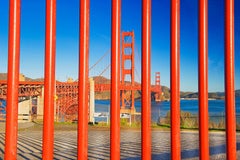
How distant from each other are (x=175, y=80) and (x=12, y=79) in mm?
929

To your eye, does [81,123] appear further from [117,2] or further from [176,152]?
[117,2]

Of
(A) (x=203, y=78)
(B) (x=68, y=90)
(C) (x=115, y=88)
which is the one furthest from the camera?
(B) (x=68, y=90)

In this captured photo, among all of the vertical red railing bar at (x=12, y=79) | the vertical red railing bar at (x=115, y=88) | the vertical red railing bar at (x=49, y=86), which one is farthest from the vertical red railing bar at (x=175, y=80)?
the vertical red railing bar at (x=12, y=79)

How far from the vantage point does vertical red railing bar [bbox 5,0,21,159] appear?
1.65 meters

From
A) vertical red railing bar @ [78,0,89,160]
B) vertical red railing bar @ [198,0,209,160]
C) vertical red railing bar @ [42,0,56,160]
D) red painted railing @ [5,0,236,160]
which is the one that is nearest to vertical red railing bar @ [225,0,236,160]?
red painted railing @ [5,0,236,160]

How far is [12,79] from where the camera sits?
164 centimetres

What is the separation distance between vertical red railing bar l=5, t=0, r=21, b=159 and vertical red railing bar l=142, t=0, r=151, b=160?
71 cm

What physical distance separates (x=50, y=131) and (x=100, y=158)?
455 centimetres

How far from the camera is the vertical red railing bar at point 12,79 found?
5.41 feet

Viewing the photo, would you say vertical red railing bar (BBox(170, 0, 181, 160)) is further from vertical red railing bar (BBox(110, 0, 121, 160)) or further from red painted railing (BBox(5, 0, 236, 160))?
vertical red railing bar (BBox(110, 0, 121, 160))

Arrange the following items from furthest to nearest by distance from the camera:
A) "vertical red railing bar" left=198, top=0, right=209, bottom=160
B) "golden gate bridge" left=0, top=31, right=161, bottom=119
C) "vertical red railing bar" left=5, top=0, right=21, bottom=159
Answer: "golden gate bridge" left=0, top=31, right=161, bottom=119, "vertical red railing bar" left=198, top=0, right=209, bottom=160, "vertical red railing bar" left=5, top=0, right=21, bottom=159

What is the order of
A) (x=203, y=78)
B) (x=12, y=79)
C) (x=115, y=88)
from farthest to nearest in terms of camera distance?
(x=203, y=78)
(x=115, y=88)
(x=12, y=79)

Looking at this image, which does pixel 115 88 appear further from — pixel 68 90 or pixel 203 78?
pixel 68 90

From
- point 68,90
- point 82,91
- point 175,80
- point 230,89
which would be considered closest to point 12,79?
point 82,91
